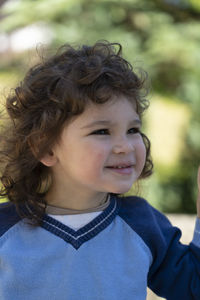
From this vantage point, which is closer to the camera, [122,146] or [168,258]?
[122,146]

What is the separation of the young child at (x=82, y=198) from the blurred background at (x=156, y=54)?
212cm

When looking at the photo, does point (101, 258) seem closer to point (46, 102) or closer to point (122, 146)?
point (122, 146)

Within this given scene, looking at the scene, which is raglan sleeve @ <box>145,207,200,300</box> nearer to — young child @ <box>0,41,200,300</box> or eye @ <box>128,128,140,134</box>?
young child @ <box>0,41,200,300</box>

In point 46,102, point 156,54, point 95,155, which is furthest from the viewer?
point 156,54

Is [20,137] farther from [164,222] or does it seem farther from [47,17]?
[47,17]

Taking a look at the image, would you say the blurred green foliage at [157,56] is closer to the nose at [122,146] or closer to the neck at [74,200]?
the neck at [74,200]

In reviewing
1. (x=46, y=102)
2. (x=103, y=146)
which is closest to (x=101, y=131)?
(x=103, y=146)

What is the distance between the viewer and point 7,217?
1.73 metres

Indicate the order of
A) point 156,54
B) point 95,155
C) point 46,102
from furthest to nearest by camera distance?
point 156,54 → point 46,102 → point 95,155

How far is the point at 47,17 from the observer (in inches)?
159

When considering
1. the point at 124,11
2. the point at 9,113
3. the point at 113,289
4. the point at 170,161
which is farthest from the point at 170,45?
the point at 113,289

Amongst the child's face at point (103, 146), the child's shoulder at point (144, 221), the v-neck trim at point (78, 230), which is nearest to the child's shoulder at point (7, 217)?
the v-neck trim at point (78, 230)

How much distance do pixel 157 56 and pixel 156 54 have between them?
2cm

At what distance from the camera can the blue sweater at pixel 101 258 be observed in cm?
159
